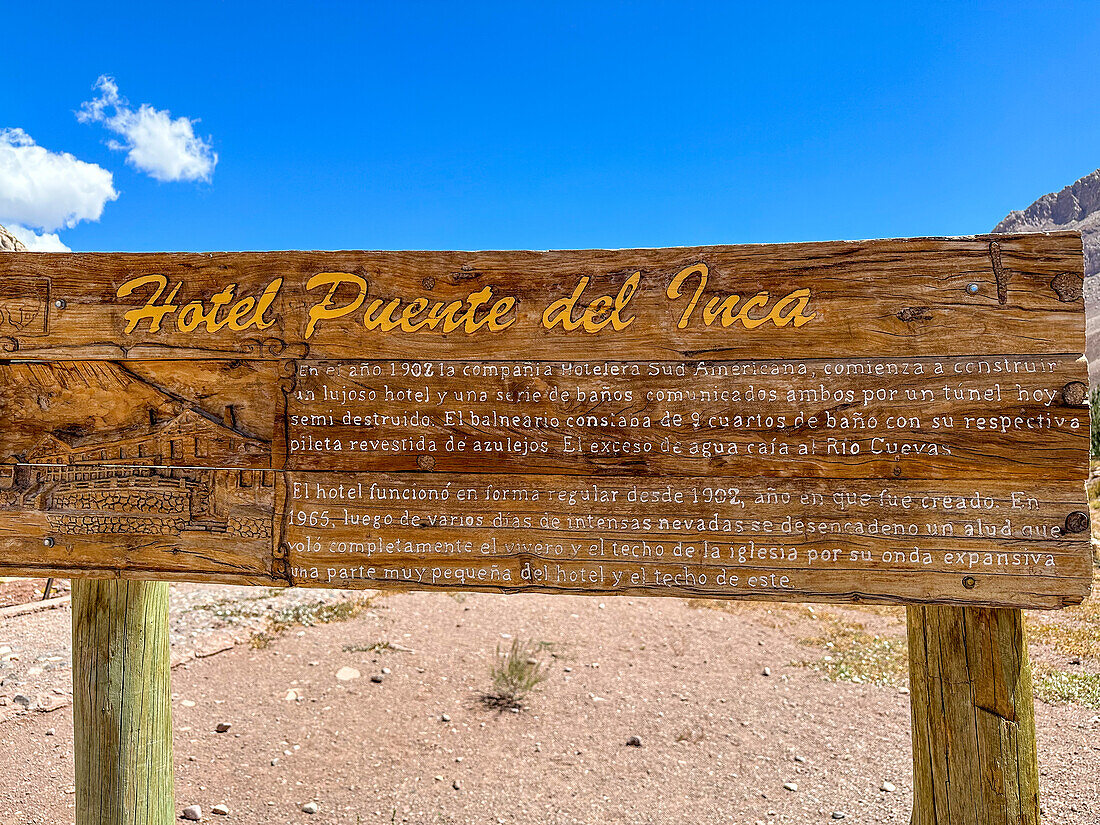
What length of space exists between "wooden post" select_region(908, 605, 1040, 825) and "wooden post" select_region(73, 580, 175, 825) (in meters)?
3.02

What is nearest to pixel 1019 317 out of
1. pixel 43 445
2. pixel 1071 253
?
pixel 1071 253

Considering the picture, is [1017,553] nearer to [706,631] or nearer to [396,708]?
[396,708]

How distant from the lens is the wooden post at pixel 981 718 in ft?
6.68

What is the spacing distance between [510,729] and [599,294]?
161 inches

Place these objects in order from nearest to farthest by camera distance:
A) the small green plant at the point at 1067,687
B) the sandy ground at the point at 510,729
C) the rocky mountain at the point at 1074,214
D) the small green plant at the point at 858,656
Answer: the sandy ground at the point at 510,729 < the small green plant at the point at 1067,687 < the small green plant at the point at 858,656 < the rocky mountain at the point at 1074,214

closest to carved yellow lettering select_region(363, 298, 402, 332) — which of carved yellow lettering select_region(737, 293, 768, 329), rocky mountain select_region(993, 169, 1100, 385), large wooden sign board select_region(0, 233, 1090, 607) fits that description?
large wooden sign board select_region(0, 233, 1090, 607)

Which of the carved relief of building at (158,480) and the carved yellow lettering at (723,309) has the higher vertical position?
the carved yellow lettering at (723,309)

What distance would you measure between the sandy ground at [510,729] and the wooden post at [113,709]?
1558 mm

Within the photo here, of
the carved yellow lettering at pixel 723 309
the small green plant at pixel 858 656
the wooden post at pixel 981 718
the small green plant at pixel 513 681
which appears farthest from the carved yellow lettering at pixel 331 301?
the small green plant at pixel 858 656

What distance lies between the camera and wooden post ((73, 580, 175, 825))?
255 cm

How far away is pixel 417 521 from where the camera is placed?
6.91 ft

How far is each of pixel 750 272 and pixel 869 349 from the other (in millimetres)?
440

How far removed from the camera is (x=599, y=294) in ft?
6.78

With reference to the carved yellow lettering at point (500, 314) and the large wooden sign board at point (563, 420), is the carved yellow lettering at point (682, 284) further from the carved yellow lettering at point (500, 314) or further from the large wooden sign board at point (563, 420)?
the carved yellow lettering at point (500, 314)
